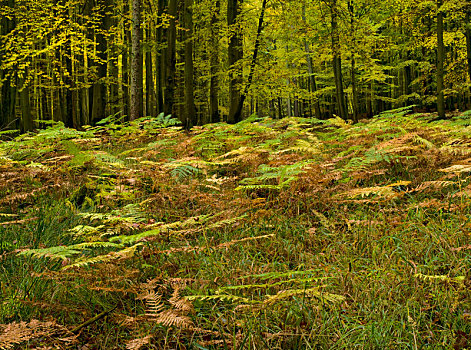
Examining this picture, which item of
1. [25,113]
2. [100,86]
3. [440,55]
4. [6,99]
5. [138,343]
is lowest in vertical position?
[138,343]

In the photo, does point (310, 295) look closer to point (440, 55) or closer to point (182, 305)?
point (182, 305)

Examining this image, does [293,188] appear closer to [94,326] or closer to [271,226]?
[271,226]

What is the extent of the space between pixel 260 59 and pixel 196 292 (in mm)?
11102

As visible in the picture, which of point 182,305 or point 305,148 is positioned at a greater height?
point 305,148

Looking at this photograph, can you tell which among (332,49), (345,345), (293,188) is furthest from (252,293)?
(332,49)

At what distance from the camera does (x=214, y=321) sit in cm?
168

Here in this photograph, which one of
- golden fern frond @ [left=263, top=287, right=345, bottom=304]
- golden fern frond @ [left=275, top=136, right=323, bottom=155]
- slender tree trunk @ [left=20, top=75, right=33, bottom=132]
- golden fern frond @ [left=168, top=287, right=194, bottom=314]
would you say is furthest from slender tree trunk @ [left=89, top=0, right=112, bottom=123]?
golden fern frond @ [left=263, top=287, right=345, bottom=304]

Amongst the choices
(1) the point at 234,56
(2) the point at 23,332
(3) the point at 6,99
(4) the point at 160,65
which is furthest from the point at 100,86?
(2) the point at 23,332

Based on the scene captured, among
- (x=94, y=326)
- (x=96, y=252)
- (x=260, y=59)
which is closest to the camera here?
(x=94, y=326)

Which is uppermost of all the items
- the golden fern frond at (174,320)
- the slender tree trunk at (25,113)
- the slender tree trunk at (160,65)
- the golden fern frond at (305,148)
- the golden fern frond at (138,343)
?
the slender tree trunk at (160,65)

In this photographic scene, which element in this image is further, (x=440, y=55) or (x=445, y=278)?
(x=440, y=55)

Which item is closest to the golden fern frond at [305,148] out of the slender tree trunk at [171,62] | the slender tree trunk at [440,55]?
the slender tree trunk at [440,55]

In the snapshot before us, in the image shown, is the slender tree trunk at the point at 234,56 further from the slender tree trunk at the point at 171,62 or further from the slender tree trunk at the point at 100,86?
the slender tree trunk at the point at 100,86

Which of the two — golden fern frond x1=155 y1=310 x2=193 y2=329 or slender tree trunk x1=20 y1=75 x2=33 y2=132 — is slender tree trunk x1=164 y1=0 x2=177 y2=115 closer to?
slender tree trunk x1=20 y1=75 x2=33 y2=132
